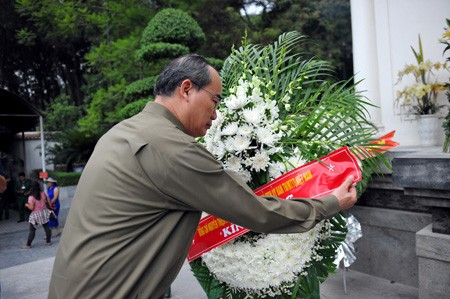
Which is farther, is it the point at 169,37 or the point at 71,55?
the point at 71,55

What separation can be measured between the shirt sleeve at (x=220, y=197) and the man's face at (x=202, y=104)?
0.27 metres

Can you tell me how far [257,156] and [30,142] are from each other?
1671 centimetres

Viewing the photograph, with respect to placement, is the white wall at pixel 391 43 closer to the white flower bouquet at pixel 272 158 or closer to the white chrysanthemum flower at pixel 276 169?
the white flower bouquet at pixel 272 158

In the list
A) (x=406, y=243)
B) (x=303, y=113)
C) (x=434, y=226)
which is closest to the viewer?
(x=303, y=113)

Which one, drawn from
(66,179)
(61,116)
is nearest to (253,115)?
(66,179)

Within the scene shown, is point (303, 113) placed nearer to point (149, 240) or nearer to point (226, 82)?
point (226, 82)

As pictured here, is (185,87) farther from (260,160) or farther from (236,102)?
(260,160)

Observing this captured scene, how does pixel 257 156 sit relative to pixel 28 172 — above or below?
above

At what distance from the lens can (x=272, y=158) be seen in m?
1.80

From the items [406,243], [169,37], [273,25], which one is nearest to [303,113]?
[406,243]

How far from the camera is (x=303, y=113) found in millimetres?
1982

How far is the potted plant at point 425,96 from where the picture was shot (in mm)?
5009

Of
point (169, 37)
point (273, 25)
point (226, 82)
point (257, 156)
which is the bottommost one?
point (257, 156)

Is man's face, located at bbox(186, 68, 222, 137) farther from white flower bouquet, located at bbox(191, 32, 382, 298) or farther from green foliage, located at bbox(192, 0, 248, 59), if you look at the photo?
green foliage, located at bbox(192, 0, 248, 59)
